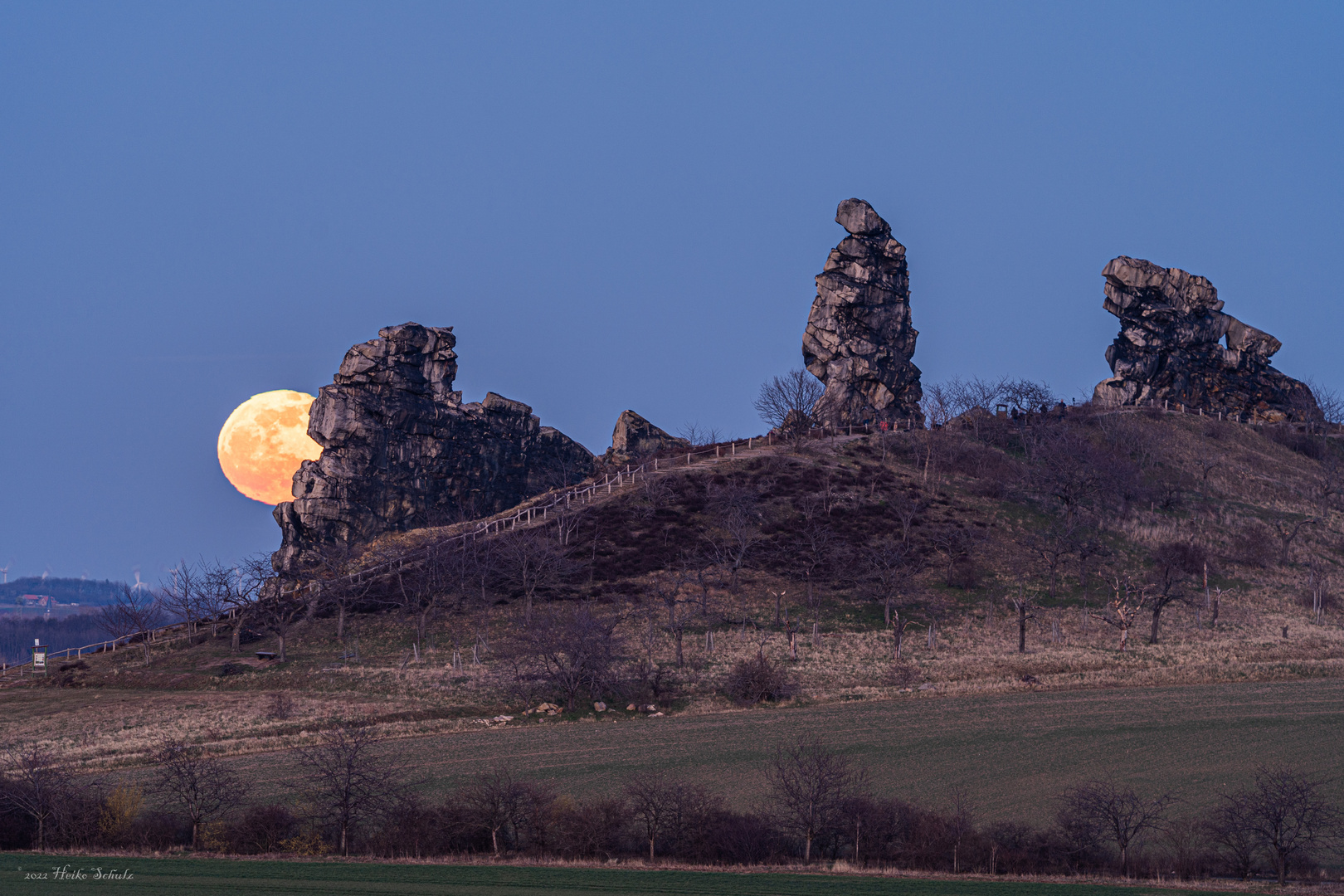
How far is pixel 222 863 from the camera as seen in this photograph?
28.5 meters

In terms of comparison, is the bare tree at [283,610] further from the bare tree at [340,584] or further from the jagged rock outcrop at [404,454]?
the jagged rock outcrop at [404,454]

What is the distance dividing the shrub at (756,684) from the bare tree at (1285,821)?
25397 mm

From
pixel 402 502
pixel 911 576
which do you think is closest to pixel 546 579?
pixel 911 576

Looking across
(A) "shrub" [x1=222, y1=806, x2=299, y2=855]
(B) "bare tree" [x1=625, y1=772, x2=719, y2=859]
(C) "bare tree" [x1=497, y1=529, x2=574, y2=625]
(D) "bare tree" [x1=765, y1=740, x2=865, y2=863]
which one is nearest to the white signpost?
(C) "bare tree" [x1=497, y1=529, x2=574, y2=625]

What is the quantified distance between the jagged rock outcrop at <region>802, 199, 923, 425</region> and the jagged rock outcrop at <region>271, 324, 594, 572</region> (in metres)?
31.2

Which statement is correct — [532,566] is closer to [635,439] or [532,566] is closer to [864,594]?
[864,594]

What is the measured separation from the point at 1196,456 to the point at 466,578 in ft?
240

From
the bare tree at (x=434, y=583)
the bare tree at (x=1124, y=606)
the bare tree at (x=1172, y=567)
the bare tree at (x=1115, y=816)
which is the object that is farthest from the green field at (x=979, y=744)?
the bare tree at (x=434, y=583)

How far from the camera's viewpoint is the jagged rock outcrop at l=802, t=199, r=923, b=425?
122438mm

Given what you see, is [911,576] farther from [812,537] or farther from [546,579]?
[546,579]

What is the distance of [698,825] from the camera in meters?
29.5

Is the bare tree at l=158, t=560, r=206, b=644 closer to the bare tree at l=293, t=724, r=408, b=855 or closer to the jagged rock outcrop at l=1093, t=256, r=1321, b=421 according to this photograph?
the bare tree at l=293, t=724, r=408, b=855

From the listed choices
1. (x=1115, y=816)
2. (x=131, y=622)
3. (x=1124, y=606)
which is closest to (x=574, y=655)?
(x=1115, y=816)

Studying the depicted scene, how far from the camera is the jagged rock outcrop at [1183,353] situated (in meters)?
134
